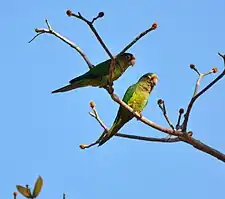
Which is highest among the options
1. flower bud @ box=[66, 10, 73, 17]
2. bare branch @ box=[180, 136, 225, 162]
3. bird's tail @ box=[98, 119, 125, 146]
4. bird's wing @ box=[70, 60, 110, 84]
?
bird's wing @ box=[70, 60, 110, 84]

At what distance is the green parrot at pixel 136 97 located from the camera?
579cm

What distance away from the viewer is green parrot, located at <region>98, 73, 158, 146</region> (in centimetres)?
579

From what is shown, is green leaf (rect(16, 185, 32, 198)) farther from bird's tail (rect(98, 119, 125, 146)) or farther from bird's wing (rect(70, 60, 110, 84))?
bird's wing (rect(70, 60, 110, 84))

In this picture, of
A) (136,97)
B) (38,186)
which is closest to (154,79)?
(136,97)

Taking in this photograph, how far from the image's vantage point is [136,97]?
6219 mm

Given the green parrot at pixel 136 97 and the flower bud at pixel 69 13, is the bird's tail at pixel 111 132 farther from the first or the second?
the flower bud at pixel 69 13

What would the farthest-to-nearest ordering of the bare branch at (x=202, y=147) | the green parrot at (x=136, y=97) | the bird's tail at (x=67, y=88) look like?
the bird's tail at (x=67, y=88) < the green parrot at (x=136, y=97) < the bare branch at (x=202, y=147)

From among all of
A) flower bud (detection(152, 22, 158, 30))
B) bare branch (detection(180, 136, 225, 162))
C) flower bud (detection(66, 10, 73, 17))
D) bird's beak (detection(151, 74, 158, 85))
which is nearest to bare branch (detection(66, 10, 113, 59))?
flower bud (detection(66, 10, 73, 17))

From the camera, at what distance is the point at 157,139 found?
4.42m

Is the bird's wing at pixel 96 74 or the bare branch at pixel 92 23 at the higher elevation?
the bird's wing at pixel 96 74

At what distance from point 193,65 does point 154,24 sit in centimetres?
101

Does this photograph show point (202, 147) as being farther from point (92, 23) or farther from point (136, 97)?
point (136, 97)

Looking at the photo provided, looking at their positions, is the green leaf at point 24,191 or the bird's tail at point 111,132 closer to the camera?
the green leaf at point 24,191

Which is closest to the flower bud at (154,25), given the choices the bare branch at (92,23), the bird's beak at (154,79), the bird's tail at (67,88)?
the bare branch at (92,23)
